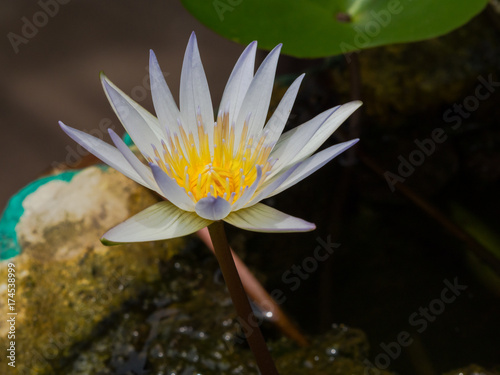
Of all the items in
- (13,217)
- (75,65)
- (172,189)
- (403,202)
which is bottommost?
(403,202)

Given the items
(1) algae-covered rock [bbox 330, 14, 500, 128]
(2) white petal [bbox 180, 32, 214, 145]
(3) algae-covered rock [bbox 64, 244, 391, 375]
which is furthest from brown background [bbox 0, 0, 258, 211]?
(2) white petal [bbox 180, 32, 214, 145]

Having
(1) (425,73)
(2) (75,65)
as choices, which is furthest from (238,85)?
(2) (75,65)

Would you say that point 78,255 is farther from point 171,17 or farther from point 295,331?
point 171,17

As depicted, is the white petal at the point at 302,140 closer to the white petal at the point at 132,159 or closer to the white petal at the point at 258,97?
the white petal at the point at 258,97

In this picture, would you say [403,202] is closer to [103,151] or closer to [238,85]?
[238,85]

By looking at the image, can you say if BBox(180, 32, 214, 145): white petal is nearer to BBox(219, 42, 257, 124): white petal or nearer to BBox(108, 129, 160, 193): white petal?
BBox(219, 42, 257, 124): white petal

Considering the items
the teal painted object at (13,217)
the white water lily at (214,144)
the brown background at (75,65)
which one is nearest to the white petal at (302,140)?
the white water lily at (214,144)
